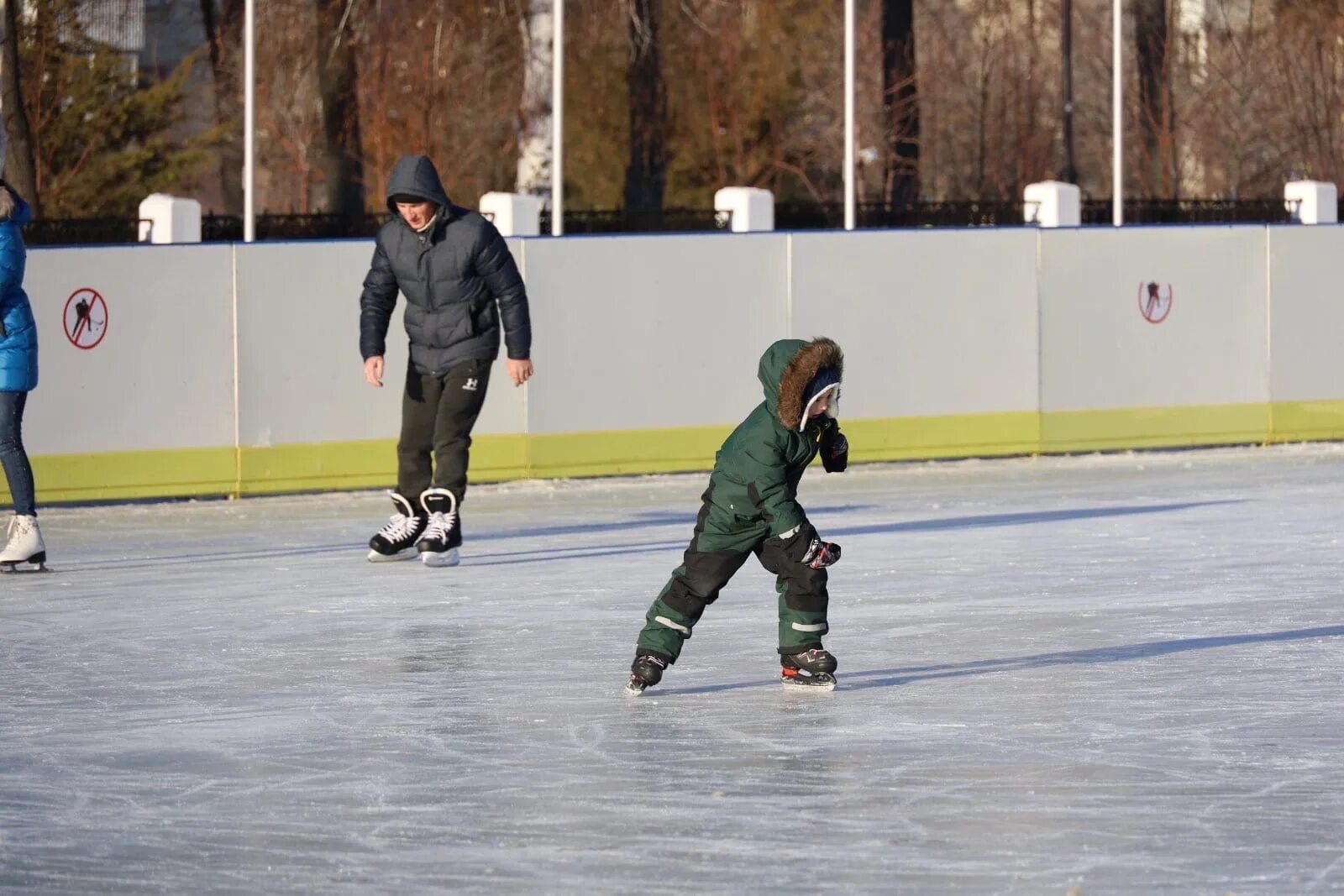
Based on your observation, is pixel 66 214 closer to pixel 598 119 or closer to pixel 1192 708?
pixel 598 119

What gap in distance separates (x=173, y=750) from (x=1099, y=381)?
10442 millimetres

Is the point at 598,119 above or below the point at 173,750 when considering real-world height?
above

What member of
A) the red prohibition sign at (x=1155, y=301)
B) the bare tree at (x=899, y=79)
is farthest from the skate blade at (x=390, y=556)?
the bare tree at (x=899, y=79)

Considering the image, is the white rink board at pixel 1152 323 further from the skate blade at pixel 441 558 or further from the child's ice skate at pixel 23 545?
the child's ice skate at pixel 23 545

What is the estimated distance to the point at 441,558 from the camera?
10.6m

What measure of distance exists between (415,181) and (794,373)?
3.60 meters

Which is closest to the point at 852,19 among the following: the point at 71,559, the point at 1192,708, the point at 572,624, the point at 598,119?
the point at 71,559

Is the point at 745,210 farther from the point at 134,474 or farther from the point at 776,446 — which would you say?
the point at 776,446

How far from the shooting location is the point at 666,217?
52.4ft

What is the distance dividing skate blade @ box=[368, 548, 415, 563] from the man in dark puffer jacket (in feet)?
0.19

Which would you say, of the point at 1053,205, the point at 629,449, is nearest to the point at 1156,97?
the point at 1053,205

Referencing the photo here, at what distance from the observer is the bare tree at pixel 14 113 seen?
1727cm

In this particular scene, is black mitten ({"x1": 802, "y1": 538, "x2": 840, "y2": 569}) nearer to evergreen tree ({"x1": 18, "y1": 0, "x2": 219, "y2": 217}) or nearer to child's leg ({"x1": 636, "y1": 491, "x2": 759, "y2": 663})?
child's leg ({"x1": 636, "y1": 491, "x2": 759, "y2": 663})

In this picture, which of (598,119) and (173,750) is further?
(598,119)
